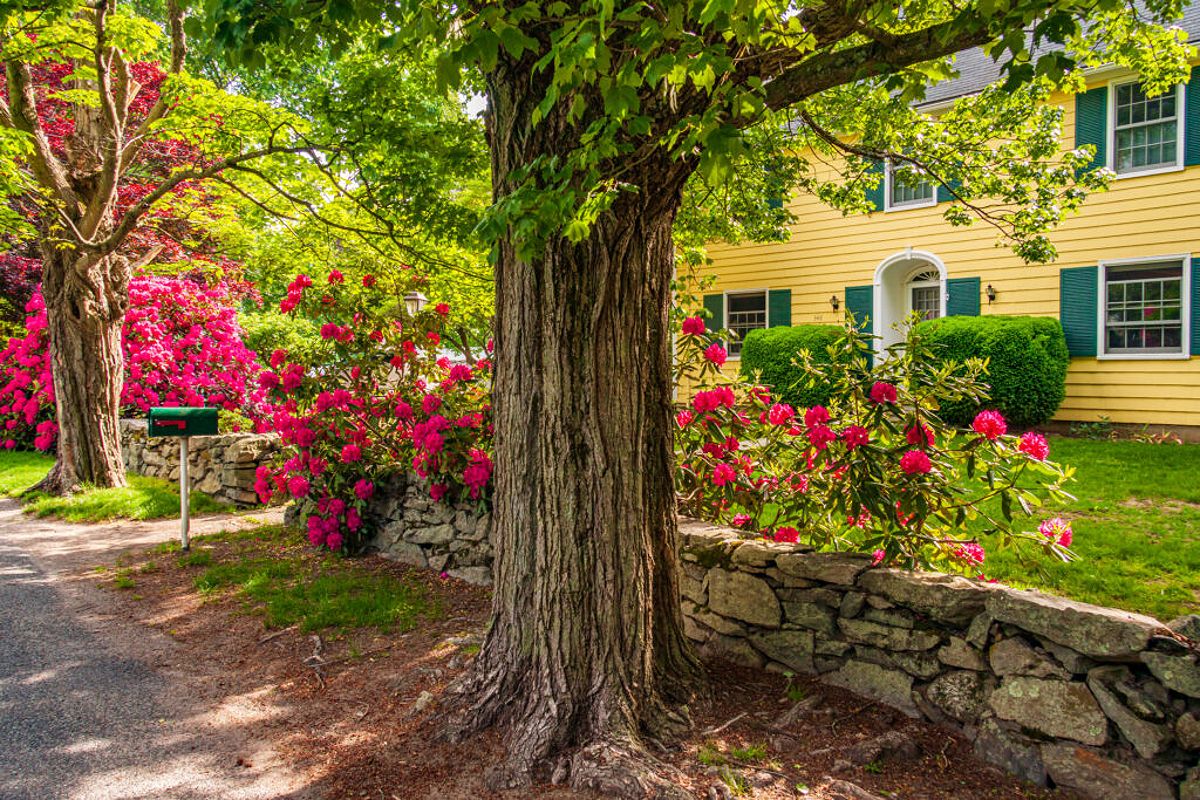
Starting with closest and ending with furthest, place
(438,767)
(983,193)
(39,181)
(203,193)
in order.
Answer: (438,767), (983,193), (39,181), (203,193)

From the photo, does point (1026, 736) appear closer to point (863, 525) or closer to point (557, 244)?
point (863, 525)

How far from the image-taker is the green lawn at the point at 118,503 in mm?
7759

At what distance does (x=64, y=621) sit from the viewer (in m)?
4.57

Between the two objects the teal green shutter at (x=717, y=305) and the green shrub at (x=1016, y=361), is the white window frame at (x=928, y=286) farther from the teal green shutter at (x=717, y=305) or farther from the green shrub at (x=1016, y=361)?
the teal green shutter at (x=717, y=305)

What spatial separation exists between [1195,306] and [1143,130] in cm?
264

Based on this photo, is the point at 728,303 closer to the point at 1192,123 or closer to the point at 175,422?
the point at 1192,123

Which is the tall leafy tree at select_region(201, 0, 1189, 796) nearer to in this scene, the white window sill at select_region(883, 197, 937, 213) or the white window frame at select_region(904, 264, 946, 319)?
the white window frame at select_region(904, 264, 946, 319)

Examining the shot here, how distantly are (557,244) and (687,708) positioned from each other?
2.10 meters

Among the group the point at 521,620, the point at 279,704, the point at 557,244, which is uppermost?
the point at 557,244

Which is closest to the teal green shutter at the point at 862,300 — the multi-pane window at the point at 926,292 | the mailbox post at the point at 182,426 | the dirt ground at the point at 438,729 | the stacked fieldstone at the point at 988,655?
the multi-pane window at the point at 926,292

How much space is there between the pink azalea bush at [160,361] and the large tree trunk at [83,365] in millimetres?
2558

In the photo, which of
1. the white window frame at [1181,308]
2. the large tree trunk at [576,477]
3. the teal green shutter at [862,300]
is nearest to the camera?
the large tree trunk at [576,477]

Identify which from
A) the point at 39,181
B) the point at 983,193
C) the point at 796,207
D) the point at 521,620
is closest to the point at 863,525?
the point at 521,620

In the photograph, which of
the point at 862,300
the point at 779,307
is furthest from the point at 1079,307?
the point at 779,307
